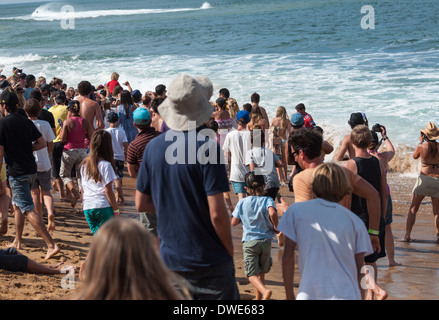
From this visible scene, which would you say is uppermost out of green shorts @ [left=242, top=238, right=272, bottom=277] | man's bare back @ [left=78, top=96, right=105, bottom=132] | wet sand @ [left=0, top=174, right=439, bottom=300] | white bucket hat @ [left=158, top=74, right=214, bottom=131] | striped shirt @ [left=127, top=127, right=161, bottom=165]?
white bucket hat @ [left=158, top=74, right=214, bottom=131]

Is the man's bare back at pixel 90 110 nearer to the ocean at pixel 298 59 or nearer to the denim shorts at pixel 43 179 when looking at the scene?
the denim shorts at pixel 43 179

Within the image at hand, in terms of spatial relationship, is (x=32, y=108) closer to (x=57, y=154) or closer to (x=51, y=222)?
(x=51, y=222)

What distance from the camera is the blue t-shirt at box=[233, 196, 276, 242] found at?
221 inches

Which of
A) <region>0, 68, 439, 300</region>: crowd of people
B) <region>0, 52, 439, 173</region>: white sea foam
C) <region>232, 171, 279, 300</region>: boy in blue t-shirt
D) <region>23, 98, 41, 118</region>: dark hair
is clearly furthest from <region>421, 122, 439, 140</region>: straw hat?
<region>0, 52, 439, 173</region>: white sea foam

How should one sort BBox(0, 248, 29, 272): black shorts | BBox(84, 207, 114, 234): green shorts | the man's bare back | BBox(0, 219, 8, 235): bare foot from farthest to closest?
the man's bare back
BBox(0, 219, 8, 235): bare foot
BBox(84, 207, 114, 234): green shorts
BBox(0, 248, 29, 272): black shorts

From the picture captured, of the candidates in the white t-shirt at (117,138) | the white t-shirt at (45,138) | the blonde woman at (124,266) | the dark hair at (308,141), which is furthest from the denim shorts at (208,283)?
the white t-shirt at (117,138)

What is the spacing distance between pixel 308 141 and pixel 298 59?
27.1m

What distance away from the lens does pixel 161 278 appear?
94.7 inches

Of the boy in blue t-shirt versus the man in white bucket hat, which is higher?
the man in white bucket hat

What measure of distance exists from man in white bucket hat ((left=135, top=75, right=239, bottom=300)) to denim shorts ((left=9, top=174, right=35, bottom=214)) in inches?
137

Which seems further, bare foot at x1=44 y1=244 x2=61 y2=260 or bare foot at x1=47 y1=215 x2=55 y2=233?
bare foot at x1=47 y1=215 x2=55 y2=233

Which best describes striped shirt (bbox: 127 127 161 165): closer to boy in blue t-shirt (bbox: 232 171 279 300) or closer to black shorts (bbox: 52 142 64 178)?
boy in blue t-shirt (bbox: 232 171 279 300)

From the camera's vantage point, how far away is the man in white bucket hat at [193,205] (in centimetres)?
334

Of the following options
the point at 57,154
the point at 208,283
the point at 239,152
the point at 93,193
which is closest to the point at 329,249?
the point at 208,283
